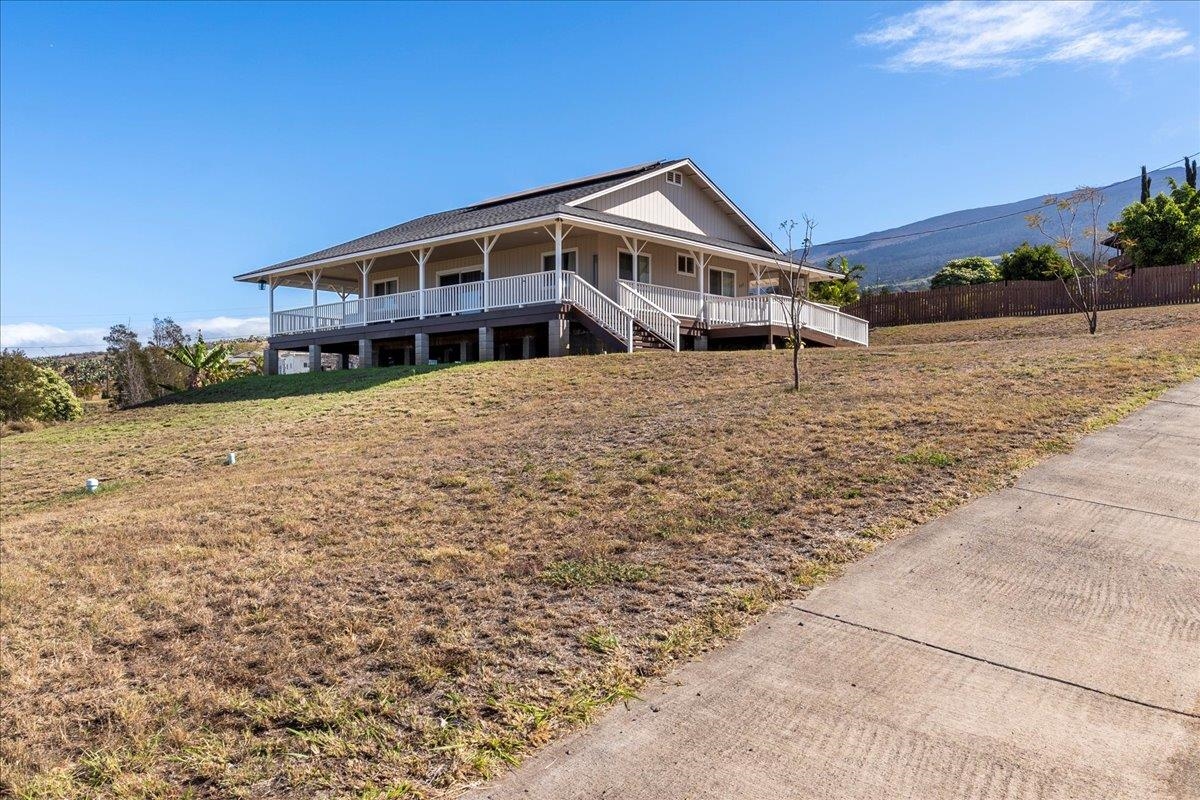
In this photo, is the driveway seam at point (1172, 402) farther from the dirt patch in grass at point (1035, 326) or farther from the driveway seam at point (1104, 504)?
the dirt patch in grass at point (1035, 326)

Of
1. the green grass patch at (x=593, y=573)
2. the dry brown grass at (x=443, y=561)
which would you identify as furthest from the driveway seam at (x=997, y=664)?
the green grass patch at (x=593, y=573)

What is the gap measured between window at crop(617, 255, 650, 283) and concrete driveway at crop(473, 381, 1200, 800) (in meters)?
19.1

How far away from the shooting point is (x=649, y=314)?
2084 centimetres

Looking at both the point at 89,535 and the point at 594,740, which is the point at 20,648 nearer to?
the point at 89,535

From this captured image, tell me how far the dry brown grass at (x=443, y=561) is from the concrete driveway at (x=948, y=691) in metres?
0.31

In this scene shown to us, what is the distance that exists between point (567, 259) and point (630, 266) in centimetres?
194

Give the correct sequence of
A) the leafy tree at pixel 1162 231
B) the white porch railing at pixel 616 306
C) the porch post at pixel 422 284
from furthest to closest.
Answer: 1. the leafy tree at pixel 1162 231
2. the porch post at pixel 422 284
3. the white porch railing at pixel 616 306

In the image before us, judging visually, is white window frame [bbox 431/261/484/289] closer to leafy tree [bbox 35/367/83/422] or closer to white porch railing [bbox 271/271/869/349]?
white porch railing [bbox 271/271/869/349]

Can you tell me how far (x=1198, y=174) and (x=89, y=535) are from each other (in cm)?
6500

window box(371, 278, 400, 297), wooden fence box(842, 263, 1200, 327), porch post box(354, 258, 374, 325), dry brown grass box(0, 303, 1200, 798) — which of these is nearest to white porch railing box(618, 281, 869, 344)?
dry brown grass box(0, 303, 1200, 798)

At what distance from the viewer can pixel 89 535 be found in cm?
840

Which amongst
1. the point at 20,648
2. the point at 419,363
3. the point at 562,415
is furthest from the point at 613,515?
the point at 419,363

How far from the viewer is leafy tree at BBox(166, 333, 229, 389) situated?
101 ft

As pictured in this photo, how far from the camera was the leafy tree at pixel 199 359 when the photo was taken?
30797 millimetres
